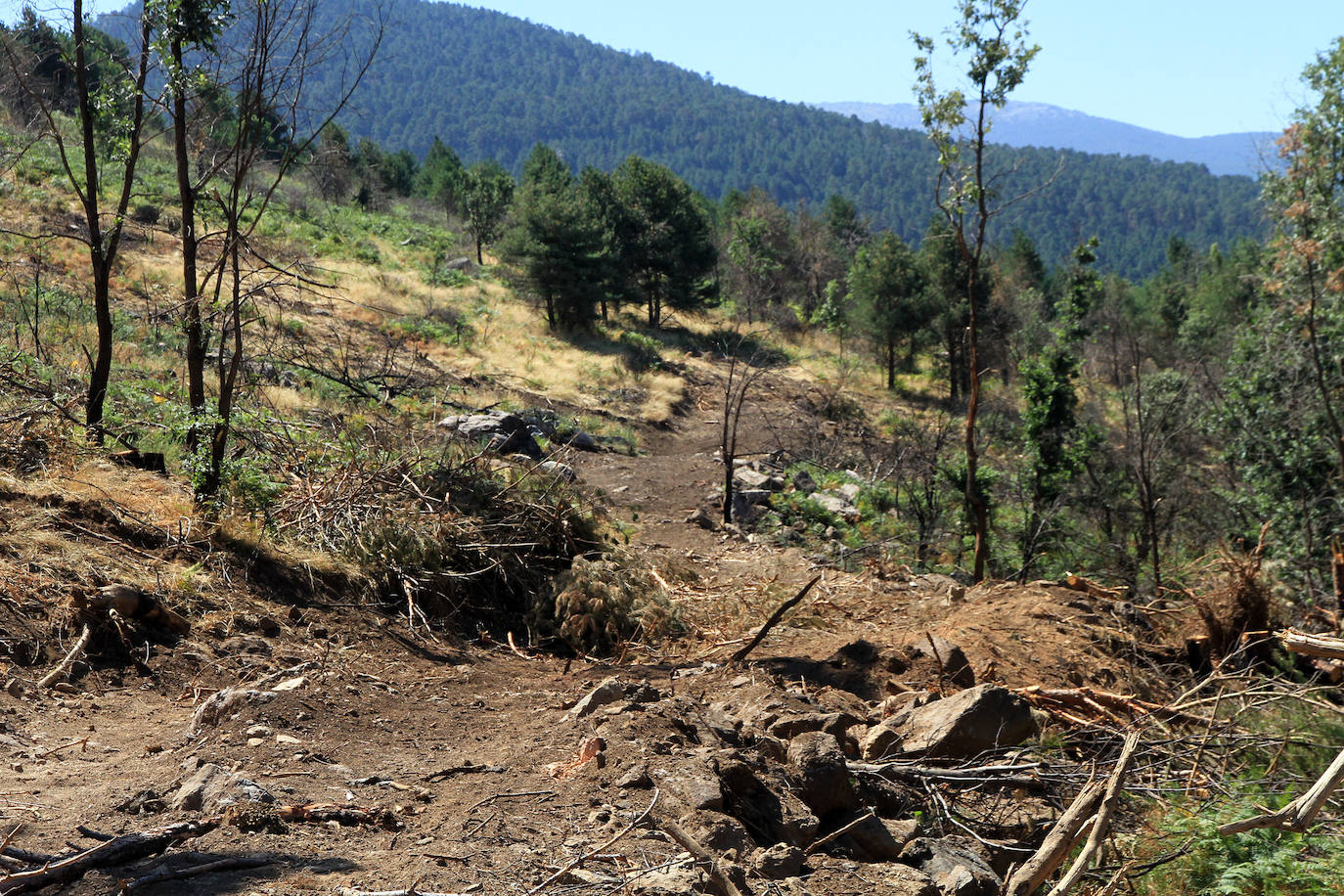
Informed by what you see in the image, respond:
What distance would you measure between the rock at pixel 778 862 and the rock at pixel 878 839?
1.39ft

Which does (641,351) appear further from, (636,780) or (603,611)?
(636,780)

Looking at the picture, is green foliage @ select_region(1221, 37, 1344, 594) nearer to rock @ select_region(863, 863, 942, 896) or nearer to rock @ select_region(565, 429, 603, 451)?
rock @ select_region(565, 429, 603, 451)

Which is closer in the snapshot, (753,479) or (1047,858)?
(1047,858)

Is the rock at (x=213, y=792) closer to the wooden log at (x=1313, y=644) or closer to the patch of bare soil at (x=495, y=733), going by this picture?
the patch of bare soil at (x=495, y=733)

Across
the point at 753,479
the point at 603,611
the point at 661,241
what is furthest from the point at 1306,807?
the point at 661,241

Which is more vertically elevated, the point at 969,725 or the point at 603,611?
the point at 969,725

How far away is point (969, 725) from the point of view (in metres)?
3.92

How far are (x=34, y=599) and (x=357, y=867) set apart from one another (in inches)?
104

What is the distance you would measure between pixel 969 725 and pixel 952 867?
3.16ft

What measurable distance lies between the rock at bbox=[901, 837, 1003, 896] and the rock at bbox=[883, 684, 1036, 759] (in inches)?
25.0

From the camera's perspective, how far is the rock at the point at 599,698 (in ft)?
11.6

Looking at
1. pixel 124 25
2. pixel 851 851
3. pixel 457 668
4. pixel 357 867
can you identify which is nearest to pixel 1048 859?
pixel 851 851

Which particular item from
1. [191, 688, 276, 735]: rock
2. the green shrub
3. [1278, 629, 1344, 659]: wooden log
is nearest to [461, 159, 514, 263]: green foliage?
the green shrub

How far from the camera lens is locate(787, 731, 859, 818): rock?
10.3 feet
